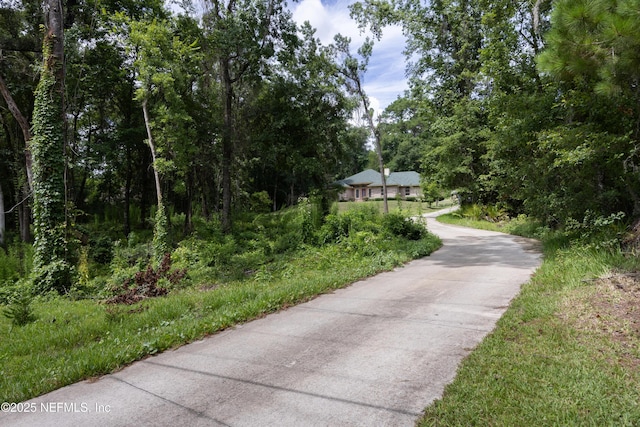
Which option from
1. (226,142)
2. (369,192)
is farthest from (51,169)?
(369,192)

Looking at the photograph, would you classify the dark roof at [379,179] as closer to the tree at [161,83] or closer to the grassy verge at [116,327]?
the tree at [161,83]

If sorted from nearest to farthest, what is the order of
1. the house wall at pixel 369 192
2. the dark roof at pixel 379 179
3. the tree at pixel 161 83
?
1. the tree at pixel 161 83
2. the dark roof at pixel 379 179
3. the house wall at pixel 369 192

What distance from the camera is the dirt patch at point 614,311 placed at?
3651 mm

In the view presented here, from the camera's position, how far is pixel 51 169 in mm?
8922

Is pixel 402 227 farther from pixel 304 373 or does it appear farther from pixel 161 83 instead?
pixel 304 373

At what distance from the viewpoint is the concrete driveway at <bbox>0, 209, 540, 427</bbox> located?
278 centimetres

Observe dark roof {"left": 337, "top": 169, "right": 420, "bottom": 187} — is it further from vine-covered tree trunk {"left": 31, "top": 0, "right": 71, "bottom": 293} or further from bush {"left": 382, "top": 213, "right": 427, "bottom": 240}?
vine-covered tree trunk {"left": 31, "top": 0, "right": 71, "bottom": 293}

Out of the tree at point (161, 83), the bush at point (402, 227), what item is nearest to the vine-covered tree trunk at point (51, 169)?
the tree at point (161, 83)

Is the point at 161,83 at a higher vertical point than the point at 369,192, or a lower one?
higher

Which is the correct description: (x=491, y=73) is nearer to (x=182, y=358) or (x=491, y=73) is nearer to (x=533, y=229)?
(x=533, y=229)

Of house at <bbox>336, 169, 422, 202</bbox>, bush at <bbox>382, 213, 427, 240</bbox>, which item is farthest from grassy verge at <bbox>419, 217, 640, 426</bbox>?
house at <bbox>336, 169, 422, 202</bbox>

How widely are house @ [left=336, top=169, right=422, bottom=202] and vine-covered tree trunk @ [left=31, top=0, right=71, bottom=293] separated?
41.8 meters

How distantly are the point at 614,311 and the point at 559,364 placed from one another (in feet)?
6.26

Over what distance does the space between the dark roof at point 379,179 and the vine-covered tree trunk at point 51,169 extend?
138ft
